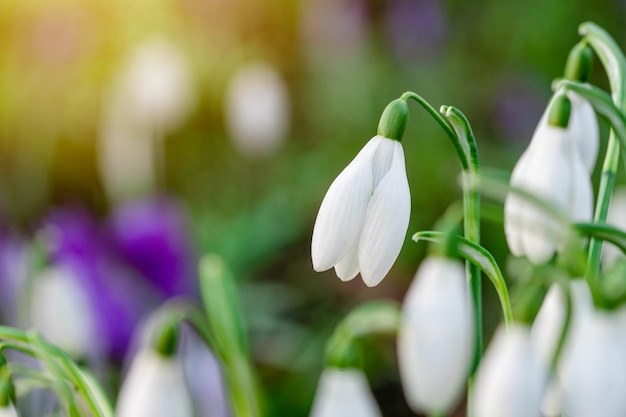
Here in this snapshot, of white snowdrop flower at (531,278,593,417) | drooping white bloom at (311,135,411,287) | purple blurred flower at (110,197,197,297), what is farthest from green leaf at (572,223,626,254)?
purple blurred flower at (110,197,197,297)

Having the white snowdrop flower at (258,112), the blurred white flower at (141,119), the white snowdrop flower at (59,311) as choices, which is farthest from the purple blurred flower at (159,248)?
the white snowdrop flower at (59,311)

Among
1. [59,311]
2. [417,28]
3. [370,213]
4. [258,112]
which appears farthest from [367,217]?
[417,28]

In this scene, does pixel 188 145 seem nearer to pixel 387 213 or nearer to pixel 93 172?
pixel 93 172

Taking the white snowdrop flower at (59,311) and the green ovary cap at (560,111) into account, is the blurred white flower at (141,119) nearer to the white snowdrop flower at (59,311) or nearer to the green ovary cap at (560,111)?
the white snowdrop flower at (59,311)

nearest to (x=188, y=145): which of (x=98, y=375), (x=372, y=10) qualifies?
(x=372, y=10)

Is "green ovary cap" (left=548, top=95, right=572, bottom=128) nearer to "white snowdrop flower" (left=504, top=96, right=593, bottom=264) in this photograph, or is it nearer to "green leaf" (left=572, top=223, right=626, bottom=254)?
"white snowdrop flower" (left=504, top=96, right=593, bottom=264)
